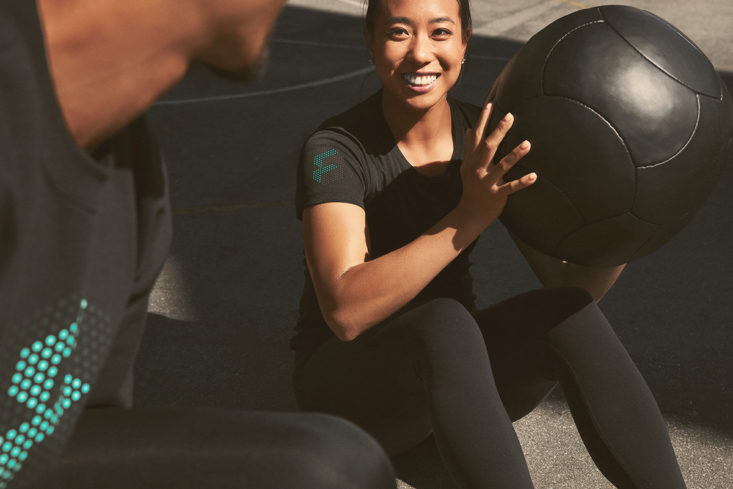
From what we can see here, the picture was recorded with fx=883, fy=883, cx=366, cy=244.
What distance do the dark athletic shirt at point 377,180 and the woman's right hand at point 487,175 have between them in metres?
0.32

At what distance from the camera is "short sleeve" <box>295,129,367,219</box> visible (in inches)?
87.6

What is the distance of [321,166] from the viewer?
7.41 feet

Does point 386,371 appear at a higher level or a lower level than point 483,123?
lower

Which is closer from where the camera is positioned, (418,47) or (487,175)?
(487,175)

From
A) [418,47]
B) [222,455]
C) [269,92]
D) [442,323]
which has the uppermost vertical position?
[418,47]

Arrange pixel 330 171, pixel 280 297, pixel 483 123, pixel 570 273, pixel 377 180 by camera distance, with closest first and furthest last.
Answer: pixel 483 123 → pixel 330 171 → pixel 377 180 → pixel 570 273 → pixel 280 297

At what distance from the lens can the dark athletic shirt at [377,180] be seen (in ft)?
7.56

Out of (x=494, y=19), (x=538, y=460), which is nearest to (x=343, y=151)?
(x=538, y=460)

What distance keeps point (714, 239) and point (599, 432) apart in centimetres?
258

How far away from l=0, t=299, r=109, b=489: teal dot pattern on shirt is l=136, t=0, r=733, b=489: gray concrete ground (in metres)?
0.38

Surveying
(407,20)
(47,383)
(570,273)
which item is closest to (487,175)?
(407,20)

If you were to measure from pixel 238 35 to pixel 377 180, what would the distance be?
1322 mm

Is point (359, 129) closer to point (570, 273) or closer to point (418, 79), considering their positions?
point (418, 79)

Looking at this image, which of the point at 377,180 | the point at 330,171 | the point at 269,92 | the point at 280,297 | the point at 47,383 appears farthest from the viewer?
the point at 269,92
